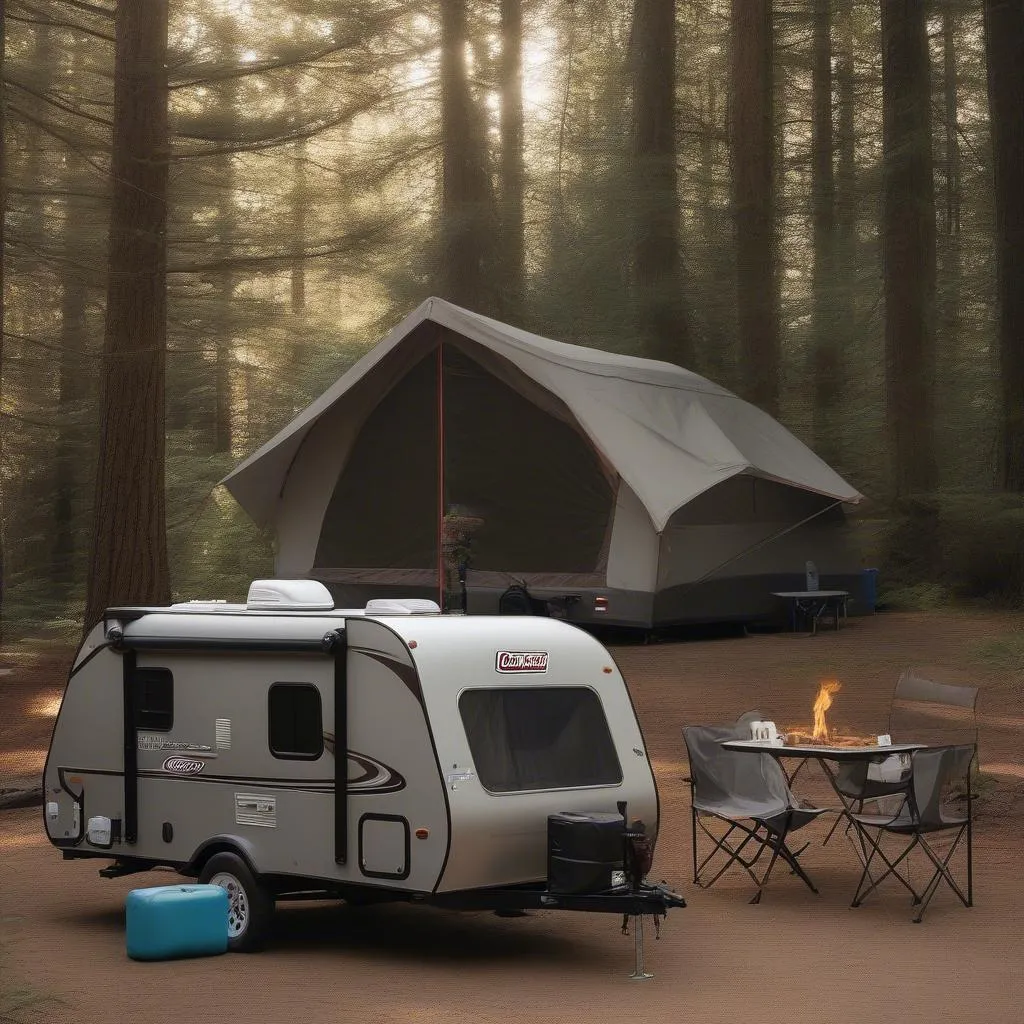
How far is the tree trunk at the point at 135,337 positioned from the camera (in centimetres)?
1484

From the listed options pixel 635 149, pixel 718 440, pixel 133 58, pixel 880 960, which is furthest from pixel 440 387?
pixel 880 960

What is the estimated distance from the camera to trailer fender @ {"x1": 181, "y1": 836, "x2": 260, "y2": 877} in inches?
275

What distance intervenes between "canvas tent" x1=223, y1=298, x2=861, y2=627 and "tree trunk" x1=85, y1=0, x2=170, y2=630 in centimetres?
279

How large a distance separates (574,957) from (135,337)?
9.96 metres

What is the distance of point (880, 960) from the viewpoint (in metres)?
6.62

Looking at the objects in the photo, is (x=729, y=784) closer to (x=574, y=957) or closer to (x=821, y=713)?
(x=821, y=713)

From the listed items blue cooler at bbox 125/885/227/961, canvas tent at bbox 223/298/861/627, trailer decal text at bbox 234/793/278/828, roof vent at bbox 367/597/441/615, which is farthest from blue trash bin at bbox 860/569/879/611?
blue cooler at bbox 125/885/227/961

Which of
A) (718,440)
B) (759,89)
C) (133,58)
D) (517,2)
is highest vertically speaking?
(517,2)

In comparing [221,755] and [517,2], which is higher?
[517,2]

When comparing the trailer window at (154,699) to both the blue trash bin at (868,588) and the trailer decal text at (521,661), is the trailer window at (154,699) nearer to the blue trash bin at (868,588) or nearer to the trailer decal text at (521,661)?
the trailer decal text at (521,661)

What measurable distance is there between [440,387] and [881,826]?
10.6 metres

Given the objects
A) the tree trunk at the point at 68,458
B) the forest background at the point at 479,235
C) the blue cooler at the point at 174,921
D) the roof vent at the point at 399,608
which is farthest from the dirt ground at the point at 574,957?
the tree trunk at the point at 68,458

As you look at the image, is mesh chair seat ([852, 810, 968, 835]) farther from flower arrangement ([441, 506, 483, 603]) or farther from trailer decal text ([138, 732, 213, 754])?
flower arrangement ([441, 506, 483, 603])

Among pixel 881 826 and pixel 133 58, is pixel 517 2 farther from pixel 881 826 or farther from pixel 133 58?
pixel 881 826
